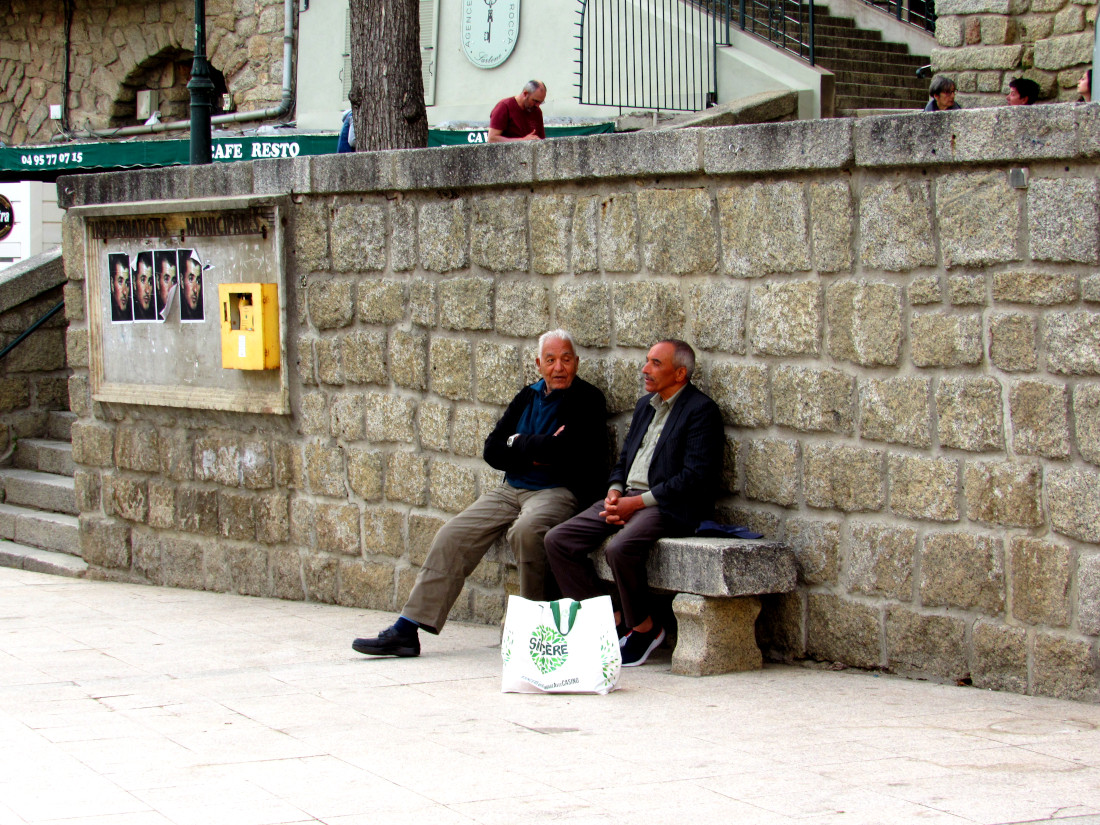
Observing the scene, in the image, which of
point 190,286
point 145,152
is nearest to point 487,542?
point 190,286

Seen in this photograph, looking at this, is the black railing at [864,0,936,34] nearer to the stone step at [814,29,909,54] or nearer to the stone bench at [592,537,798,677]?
the stone step at [814,29,909,54]

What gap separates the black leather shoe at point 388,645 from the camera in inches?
257

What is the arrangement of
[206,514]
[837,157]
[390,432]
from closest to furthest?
[837,157], [390,432], [206,514]

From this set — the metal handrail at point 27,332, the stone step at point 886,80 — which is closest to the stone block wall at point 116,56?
the stone step at point 886,80

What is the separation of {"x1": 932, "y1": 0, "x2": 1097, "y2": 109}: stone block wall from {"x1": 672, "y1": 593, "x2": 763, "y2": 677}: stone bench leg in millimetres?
6850

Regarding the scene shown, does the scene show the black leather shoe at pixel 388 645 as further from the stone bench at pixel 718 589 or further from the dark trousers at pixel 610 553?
the stone bench at pixel 718 589

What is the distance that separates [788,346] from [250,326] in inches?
142

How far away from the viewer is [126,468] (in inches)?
370

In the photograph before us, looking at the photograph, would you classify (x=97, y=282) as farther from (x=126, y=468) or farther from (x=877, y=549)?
(x=877, y=549)

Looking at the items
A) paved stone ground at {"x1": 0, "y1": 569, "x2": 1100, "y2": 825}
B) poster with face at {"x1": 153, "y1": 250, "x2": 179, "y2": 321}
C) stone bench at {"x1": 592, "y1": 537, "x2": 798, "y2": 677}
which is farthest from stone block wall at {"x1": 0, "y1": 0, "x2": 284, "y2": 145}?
stone bench at {"x1": 592, "y1": 537, "x2": 798, "y2": 677}

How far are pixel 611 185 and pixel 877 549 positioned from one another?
2088mm

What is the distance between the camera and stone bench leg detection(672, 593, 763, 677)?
579 centimetres

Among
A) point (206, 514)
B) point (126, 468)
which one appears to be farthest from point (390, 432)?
A: point (126, 468)

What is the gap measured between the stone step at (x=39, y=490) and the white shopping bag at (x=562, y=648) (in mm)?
5613
